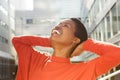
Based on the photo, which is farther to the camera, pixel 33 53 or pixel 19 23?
pixel 19 23

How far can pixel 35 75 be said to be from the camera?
4.74ft

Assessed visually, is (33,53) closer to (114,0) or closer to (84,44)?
(84,44)

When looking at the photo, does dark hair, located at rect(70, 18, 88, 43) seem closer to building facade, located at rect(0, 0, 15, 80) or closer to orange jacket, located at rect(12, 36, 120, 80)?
orange jacket, located at rect(12, 36, 120, 80)

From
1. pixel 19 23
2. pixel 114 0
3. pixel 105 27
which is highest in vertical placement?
pixel 114 0

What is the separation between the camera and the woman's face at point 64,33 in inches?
56.6

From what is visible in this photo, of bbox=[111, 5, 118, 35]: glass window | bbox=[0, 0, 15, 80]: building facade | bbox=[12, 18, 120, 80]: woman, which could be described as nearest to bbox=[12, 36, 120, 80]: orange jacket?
bbox=[12, 18, 120, 80]: woman

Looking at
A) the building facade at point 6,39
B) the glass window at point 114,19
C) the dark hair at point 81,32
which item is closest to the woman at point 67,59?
the dark hair at point 81,32

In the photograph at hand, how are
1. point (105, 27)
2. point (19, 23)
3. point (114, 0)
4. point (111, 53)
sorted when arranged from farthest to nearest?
point (19, 23) → point (105, 27) → point (114, 0) → point (111, 53)

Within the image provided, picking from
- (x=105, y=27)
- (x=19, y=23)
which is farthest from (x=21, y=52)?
(x=19, y=23)

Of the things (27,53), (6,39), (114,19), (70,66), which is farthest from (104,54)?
(6,39)

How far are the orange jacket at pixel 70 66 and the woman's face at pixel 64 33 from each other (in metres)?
0.07

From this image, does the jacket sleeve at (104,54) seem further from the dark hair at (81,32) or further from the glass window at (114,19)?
the glass window at (114,19)

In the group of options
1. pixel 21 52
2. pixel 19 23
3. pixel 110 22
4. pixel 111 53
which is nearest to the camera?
pixel 111 53

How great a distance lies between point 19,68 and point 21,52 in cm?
9
